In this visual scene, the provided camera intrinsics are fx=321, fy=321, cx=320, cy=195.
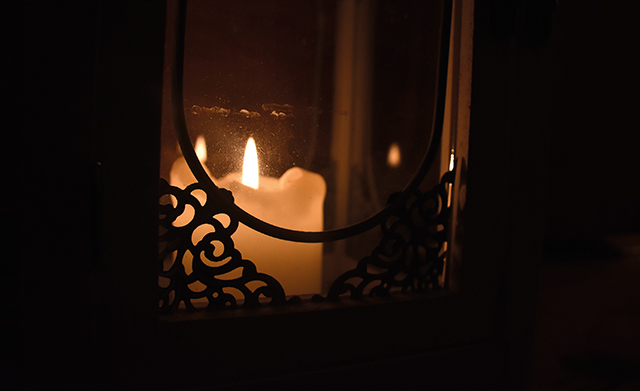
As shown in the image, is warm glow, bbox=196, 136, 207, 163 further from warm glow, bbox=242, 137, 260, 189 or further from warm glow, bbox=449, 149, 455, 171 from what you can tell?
warm glow, bbox=449, 149, 455, 171

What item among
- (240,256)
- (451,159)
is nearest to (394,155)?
(451,159)

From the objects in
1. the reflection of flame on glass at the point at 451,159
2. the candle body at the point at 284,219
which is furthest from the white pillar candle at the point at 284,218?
the reflection of flame on glass at the point at 451,159

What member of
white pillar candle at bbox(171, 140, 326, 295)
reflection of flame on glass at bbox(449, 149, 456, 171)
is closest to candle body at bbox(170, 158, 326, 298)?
white pillar candle at bbox(171, 140, 326, 295)

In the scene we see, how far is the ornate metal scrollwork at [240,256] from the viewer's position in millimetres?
261

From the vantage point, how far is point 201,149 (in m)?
0.27

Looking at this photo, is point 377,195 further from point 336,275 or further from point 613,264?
point 613,264

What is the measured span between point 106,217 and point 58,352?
10 centimetres

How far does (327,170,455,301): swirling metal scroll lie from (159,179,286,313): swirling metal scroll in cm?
8

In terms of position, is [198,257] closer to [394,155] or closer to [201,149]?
[201,149]

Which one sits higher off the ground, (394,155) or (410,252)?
(394,155)

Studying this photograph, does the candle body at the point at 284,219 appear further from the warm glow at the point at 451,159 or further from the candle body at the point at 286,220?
the warm glow at the point at 451,159

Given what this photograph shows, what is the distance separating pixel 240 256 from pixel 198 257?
0.03 metres

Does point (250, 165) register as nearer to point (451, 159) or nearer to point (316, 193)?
point (316, 193)

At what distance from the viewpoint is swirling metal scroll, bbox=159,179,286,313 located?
257 millimetres
